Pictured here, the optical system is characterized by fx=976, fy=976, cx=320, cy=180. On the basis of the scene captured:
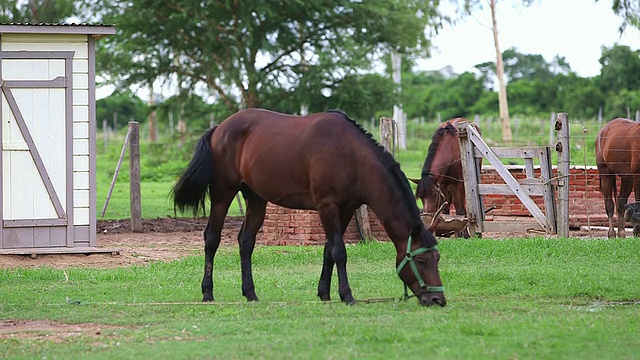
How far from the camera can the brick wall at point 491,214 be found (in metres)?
14.9

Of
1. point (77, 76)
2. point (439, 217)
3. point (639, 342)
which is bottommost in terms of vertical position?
point (639, 342)

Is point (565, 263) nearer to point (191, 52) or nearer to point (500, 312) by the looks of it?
point (500, 312)

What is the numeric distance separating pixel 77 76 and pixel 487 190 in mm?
6239

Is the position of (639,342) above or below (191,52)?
below

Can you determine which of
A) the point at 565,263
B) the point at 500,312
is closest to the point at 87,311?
the point at 500,312

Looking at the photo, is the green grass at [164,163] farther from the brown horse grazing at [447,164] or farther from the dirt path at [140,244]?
the brown horse grazing at [447,164]

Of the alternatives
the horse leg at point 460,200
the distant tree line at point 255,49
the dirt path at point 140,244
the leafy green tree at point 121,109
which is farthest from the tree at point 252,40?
the leafy green tree at point 121,109

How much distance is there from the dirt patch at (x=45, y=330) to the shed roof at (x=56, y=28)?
5659mm

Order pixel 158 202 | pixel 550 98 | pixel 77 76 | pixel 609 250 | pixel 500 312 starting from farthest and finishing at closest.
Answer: pixel 550 98, pixel 158 202, pixel 77 76, pixel 609 250, pixel 500 312

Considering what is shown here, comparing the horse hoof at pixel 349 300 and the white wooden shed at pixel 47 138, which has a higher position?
the white wooden shed at pixel 47 138

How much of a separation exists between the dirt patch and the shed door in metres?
4.82

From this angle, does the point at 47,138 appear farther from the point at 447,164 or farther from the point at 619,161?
the point at 619,161

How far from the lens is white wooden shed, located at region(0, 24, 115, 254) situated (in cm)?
1316

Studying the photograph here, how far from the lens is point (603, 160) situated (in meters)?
15.3
